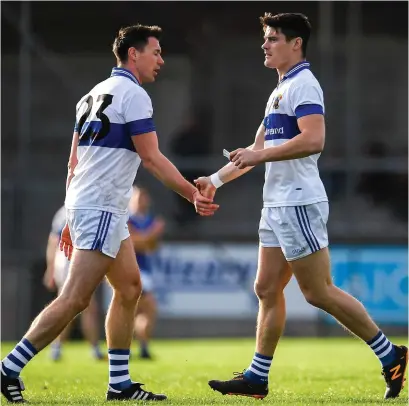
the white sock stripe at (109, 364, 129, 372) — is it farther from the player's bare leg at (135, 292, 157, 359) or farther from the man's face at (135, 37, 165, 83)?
the player's bare leg at (135, 292, 157, 359)

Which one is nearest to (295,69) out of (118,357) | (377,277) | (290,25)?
(290,25)

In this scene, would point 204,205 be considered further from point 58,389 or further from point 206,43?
point 206,43

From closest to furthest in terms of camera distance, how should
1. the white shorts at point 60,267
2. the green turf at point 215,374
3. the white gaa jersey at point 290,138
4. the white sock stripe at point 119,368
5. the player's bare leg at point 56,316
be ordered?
1. the player's bare leg at point 56,316
2. the white gaa jersey at point 290,138
3. the white sock stripe at point 119,368
4. the green turf at point 215,374
5. the white shorts at point 60,267

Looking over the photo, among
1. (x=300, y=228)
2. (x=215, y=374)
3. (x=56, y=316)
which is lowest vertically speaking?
(x=215, y=374)

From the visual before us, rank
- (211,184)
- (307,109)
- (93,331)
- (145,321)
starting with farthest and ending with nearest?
(145,321), (93,331), (211,184), (307,109)

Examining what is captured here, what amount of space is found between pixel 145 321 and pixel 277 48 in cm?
680

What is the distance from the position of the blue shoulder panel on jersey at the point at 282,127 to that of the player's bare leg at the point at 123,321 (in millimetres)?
1160

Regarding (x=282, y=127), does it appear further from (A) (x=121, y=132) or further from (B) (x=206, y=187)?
(A) (x=121, y=132)

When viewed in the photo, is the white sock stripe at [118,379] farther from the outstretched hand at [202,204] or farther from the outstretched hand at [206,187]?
the outstretched hand at [206,187]

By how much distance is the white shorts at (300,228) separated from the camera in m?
7.90

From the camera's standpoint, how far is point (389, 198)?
789 inches

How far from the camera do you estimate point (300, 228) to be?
7906mm

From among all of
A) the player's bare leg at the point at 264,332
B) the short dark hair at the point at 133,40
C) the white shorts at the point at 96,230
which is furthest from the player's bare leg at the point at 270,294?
the short dark hair at the point at 133,40

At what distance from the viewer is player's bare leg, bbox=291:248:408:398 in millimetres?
7938
